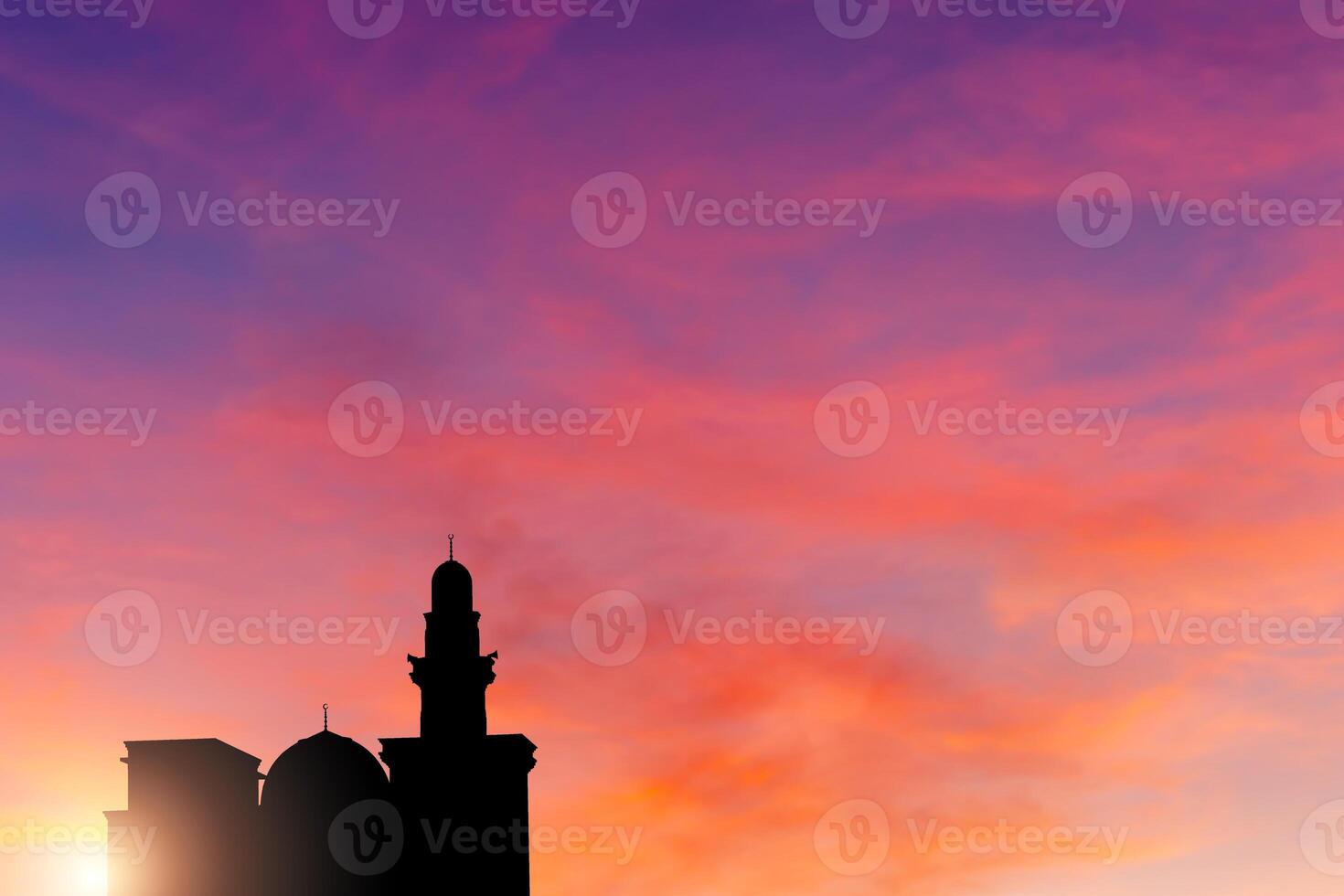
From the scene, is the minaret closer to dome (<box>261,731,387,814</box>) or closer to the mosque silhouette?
the mosque silhouette

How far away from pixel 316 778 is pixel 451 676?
7071 mm

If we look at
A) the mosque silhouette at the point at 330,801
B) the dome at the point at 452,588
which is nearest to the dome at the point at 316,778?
the mosque silhouette at the point at 330,801

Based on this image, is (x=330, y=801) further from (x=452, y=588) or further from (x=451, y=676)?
(x=452, y=588)

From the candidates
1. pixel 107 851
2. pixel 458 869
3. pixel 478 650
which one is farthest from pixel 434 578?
pixel 107 851

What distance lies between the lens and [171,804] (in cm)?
6794

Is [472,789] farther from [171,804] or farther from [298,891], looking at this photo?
[171,804]

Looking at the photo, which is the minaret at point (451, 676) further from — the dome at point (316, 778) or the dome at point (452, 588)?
the dome at point (316, 778)

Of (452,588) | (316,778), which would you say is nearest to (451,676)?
(452,588)

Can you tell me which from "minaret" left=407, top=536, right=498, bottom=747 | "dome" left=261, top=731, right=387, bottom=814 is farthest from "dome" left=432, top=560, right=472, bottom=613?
"dome" left=261, top=731, right=387, bottom=814

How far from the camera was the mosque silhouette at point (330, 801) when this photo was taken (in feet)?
221

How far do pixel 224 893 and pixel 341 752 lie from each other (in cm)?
770

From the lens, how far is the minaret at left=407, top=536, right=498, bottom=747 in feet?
223

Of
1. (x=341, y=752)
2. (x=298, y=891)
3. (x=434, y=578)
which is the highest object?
(x=434, y=578)

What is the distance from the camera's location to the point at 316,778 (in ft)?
220
